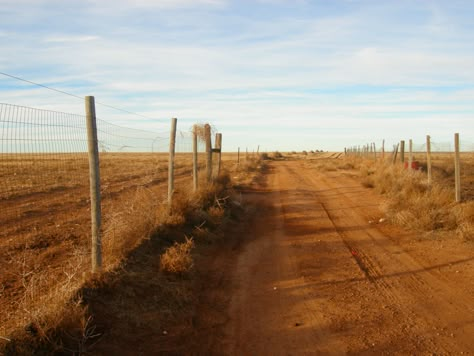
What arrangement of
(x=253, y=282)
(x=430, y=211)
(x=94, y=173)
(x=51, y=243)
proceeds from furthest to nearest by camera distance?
(x=430, y=211) → (x=51, y=243) → (x=253, y=282) → (x=94, y=173)

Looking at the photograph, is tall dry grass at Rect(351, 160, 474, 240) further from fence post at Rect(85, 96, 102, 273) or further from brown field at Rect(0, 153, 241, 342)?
fence post at Rect(85, 96, 102, 273)

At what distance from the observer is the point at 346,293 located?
649 cm

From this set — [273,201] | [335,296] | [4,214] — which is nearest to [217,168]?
[273,201]

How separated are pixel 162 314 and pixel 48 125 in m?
2.80

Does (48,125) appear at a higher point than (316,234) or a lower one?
higher

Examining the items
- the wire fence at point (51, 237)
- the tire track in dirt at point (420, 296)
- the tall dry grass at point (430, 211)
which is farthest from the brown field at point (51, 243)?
the tall dry grass at point (430, 211)

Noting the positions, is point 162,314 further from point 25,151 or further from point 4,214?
point 4,214

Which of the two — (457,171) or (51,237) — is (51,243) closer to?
(51,237)

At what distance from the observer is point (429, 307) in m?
5.92

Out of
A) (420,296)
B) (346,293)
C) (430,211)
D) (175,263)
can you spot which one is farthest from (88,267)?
(430,211)

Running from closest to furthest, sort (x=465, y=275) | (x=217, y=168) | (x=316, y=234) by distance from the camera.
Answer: (x=465, y=275)
(x=316, y=234)
(x=217, y=168)

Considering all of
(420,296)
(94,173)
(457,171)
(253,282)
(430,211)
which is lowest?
(420,296)

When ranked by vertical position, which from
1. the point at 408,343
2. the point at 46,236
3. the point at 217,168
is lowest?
the point at 408,343

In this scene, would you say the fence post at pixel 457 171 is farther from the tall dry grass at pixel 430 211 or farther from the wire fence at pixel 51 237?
the wire fence at pixel 51 237
